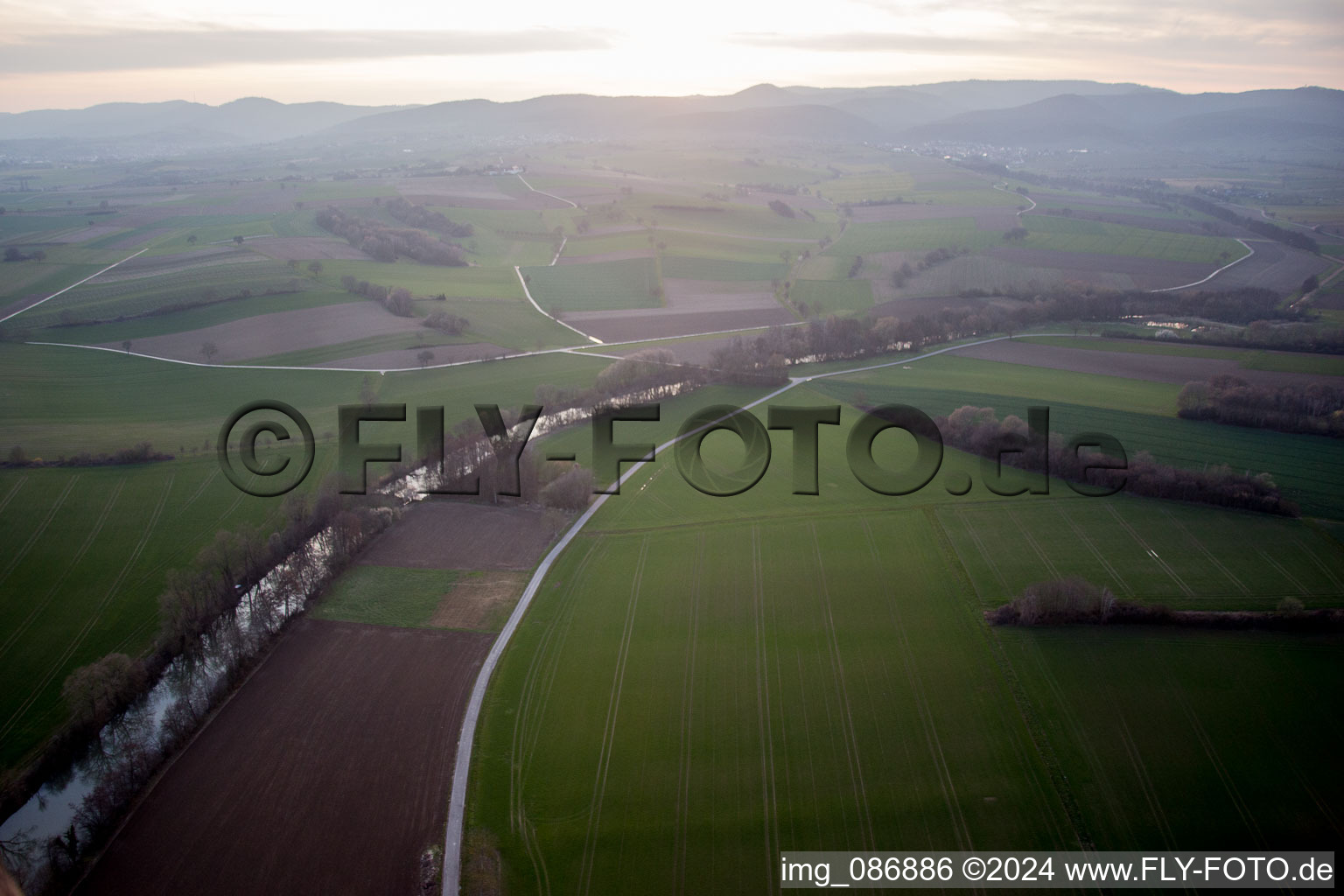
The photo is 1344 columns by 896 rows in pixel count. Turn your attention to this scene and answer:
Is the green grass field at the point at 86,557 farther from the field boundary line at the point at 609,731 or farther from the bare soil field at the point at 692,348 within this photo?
the bare soil field at the point at 692,348

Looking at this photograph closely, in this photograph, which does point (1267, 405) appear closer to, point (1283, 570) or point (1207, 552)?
point (1207, 552)

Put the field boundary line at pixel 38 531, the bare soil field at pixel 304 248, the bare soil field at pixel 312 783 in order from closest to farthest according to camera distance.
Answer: the bare soil field at pixel 312 783 → the field boundary line at pixel 38 531 → the bare soil field at pixel 304 248

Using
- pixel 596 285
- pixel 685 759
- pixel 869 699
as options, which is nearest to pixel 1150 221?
pixel 596 285

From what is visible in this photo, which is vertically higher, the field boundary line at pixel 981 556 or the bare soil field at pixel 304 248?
the bare soil field at pixel 304 248

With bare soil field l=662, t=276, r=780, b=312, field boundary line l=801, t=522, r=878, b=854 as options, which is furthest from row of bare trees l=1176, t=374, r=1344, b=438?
bare soil field l=662, t=276, r=780, b=312

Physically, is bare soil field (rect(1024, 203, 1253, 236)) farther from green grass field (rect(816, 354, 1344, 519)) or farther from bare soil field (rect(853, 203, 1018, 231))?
green grass field (rect(816, 354, 1344, 519))

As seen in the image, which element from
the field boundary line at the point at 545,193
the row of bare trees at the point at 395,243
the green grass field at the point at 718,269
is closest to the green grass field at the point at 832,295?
the green grass field at the point at 718,269
